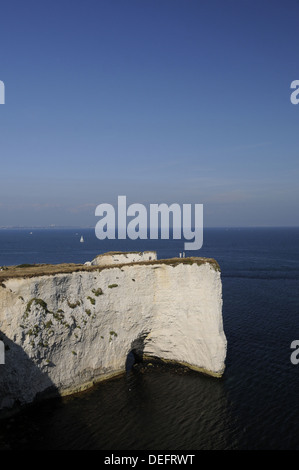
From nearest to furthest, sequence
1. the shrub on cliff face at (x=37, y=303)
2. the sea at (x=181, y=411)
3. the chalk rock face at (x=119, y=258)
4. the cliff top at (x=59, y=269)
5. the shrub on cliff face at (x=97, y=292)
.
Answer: the sea at (x=181, y=411) → the shrub on cliff face at (x=37, y=303) → the cliff top at (x=59, y=269) → the shrub on cliff face at (x=97, y=292) → the chalk rock face at (x=119, y=258)

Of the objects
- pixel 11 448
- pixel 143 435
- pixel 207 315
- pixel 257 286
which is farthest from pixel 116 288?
pixel 257 286

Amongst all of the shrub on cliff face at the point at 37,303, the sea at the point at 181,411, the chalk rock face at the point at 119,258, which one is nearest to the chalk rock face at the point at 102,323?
the shrub on cliff face at the point at 37,303

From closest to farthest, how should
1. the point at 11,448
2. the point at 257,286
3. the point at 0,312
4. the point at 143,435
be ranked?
the point at 11,448 → the point at 143,435 → the point at 0,312 → the point at 257,286

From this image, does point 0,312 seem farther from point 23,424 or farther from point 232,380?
point 232,380

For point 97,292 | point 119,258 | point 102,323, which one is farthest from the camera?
point 119,258

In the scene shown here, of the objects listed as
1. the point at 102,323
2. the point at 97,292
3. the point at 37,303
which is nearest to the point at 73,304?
the point at 97,292

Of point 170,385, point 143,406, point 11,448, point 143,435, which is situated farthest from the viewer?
point 170,385

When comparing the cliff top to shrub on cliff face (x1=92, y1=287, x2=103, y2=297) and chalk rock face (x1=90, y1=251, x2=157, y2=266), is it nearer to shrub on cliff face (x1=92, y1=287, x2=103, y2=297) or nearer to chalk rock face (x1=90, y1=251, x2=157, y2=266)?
shrub on cliff face (x1=92, y1=287, x2=103, y2=297)

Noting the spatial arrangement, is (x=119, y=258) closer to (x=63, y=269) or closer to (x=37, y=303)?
(x=63, y=269)

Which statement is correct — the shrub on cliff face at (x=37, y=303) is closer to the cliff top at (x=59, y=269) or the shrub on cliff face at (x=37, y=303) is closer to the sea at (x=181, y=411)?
the cliff top at (x=59, y=269)
